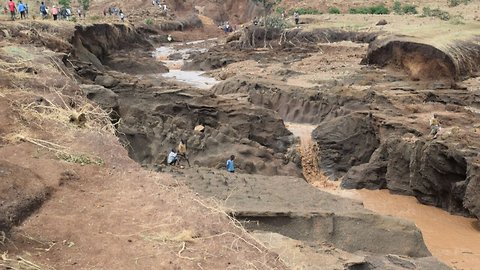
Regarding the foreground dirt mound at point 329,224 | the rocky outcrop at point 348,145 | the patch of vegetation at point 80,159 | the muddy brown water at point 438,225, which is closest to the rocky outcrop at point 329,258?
the foreground dirt mound at point 329,224

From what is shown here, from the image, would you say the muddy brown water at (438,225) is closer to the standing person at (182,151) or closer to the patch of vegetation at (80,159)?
the standing person at (182,151)

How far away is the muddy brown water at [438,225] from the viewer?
1250cm

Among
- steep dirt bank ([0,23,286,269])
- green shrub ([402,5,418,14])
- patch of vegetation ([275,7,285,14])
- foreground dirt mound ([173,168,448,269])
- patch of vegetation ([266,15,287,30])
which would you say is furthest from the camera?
patch of vegetation ([275,7,285,14])

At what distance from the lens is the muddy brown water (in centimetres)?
1250

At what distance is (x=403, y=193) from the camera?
16203mm

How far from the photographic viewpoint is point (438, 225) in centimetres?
1430

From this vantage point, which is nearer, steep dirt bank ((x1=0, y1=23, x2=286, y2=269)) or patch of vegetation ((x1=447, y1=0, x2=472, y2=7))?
steep dirt bank ((x1=0, y1=23, x2=286, y2=269))

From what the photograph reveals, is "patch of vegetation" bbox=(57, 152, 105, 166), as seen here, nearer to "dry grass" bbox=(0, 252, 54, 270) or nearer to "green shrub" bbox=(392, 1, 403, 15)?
"dry grass" bbox=(0, 252, 54, 270)

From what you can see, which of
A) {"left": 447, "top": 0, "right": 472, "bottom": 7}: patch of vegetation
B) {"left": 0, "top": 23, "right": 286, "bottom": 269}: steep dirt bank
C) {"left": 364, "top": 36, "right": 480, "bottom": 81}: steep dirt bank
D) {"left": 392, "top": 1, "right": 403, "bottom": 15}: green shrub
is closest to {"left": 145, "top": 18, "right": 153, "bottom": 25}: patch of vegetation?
{"left": 392, "top": 1, "right": 403, "bottom": 15}: green shrub

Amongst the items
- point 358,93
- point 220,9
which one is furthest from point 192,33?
point 358,93

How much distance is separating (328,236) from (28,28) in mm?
18147

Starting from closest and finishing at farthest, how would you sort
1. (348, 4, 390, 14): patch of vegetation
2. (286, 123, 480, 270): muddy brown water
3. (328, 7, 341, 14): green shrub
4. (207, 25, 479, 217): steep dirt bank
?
(286, 123, 480, 270): muddy brown water, (207, 25, 479, 217): steep dirt bank, (348, 4, 390, 14): patch of vegetation, (328, 7, 341, 14): green shrub

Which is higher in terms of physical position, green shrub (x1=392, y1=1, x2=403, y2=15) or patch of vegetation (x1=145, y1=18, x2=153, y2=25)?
green shrub (x1=392, y1=1, x2=403, y2=15)

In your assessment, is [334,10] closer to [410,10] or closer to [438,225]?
[410,10]
